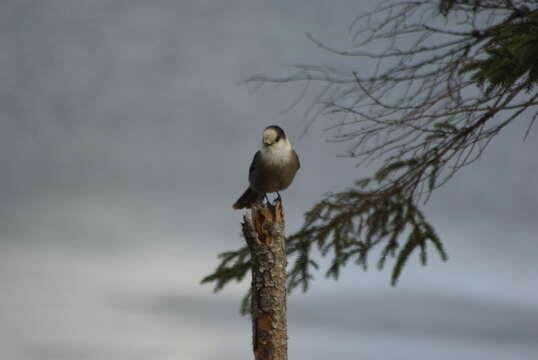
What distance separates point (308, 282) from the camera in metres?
5.53

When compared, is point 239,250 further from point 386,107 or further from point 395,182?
point 386,107

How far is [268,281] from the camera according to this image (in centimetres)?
441

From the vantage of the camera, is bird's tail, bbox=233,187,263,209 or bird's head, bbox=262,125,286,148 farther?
bird's tail, bbox=233,187,263,209

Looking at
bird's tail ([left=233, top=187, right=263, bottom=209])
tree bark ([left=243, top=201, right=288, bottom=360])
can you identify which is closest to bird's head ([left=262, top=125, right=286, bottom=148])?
bird's tail ([left=233, top=187, right=263, bottom=209])

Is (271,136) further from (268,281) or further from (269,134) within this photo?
(268,281)

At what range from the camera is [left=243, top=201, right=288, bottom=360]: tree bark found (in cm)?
432

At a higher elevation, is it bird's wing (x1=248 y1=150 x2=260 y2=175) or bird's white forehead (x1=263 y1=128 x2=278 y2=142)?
bird's white forehead (x1=263 y1=128 x2=278 y2=142)

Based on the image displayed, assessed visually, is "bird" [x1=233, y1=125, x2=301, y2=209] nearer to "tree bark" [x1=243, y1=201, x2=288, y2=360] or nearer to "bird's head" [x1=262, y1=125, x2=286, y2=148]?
"bird's head" [x1=262, y1=125, x2=286, y2=148]

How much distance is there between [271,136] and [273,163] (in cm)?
27

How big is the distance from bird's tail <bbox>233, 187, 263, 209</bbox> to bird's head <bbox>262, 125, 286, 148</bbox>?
78cm

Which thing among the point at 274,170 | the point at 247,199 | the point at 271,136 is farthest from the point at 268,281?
the point at 247,199

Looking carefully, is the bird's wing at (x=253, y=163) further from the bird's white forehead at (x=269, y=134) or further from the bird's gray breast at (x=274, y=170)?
the bird's white forehead at (x=269, y=134)

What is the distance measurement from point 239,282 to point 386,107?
2310 millimetres

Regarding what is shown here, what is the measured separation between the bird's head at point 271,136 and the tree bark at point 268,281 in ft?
4.16
